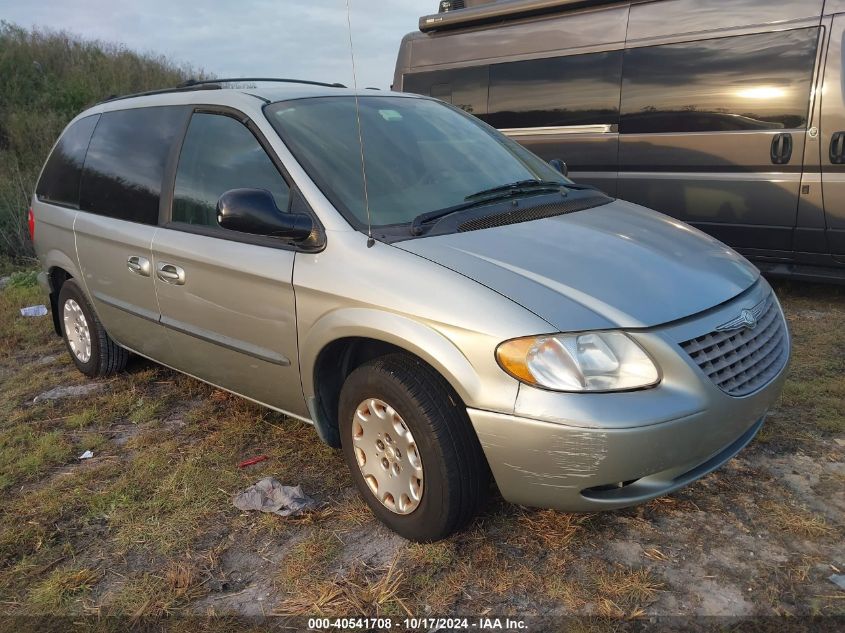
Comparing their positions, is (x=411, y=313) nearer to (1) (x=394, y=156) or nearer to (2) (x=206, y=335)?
(1) (x=394, y=156)

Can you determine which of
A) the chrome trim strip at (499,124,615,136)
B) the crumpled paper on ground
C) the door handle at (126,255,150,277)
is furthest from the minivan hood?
the chrome trim strip at (499,124,615,136)

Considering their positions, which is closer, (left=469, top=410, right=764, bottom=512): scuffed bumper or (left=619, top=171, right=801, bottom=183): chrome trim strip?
(left=469, top=410, right=764, bottom=512): scuffed bumper

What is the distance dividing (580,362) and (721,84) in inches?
169

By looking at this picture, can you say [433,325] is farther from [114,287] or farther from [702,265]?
[114,287]

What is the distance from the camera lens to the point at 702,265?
2.66 meters

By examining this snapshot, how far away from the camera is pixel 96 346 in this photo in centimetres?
441

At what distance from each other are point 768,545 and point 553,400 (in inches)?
40.6

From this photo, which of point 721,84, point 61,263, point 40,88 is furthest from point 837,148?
point 40,88

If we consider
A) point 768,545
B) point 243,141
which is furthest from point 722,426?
point 243,141

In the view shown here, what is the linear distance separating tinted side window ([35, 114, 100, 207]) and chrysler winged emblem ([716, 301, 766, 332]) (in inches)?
143

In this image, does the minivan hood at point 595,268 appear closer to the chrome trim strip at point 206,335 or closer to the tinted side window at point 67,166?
the chrome trim strip at point 206,335

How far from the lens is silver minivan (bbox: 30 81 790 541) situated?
217cm

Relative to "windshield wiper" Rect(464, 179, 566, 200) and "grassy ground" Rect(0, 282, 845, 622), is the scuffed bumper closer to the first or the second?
"grassy ground" Rect(0, 282, 845, 622)

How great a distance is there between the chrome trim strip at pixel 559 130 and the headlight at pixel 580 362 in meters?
4.36
